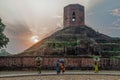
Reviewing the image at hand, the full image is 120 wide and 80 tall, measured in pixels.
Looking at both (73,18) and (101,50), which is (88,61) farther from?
(73,18)

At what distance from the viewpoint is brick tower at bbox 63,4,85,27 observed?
2477 inches

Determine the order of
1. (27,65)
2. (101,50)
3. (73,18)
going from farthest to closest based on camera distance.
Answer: (73,18)
(101,50)
(27,65)

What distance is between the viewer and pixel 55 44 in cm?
5047

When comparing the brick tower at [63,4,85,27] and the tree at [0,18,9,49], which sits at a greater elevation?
the brick tower at [63,4,85,27]

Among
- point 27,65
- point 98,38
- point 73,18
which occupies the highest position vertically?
point 73,18

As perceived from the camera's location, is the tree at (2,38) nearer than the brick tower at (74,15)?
Yes

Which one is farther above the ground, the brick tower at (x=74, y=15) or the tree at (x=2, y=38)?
the brick tower at (x=74, y=15)

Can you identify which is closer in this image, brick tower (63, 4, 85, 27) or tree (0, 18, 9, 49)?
tree (0, 18, 9, 49)

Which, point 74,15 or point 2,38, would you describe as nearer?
point 2,38

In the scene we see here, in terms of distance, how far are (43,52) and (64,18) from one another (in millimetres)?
17850

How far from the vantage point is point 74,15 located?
206ft

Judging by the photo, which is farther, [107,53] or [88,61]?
[107,53]

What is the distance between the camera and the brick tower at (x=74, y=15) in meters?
62.9

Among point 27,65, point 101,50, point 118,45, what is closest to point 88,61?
point 27,65
